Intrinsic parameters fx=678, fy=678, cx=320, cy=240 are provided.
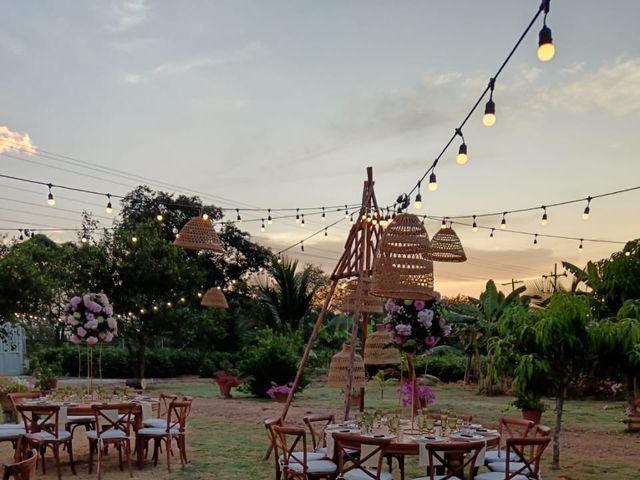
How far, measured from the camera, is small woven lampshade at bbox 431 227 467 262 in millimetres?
8078

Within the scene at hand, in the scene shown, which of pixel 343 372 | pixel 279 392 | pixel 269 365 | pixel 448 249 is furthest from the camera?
pixel 269 365

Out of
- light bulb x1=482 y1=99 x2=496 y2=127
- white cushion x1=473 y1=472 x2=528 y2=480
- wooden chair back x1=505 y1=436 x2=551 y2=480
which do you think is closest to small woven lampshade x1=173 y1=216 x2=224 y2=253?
white cushion x1=473 y1=472 x2=528 y2=480

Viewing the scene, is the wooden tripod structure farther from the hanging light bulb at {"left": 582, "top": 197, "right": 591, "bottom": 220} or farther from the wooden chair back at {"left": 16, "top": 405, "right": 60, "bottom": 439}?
the hanging light bulb at {"left": 582, "top": 197, "right": 591, "bottom": 220}

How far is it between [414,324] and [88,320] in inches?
174

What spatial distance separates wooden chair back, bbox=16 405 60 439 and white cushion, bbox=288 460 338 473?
280cm

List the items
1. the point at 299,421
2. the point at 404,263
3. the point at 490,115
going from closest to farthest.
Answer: the point at 490,115 → the point at 404,263 → the point at 299,421

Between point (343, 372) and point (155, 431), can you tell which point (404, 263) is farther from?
point (155, 431)

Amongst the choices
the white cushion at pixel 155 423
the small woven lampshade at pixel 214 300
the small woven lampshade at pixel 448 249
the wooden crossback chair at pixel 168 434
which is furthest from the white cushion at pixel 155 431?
the small woven lampshade at pixel 214 300

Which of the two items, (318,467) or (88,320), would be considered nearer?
(318,467)

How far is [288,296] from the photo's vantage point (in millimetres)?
23375

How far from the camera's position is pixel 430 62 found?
9664mm

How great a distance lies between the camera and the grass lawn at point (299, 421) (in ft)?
26.3

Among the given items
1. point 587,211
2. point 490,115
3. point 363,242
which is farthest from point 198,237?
point 587,211

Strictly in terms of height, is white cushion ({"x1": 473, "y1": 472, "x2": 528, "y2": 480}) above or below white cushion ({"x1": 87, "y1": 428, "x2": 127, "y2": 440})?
below
